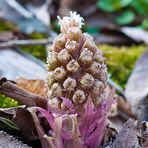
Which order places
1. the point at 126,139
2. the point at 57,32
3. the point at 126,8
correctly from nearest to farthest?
the point at 126,139
the point at 57,32
the point at 126,8

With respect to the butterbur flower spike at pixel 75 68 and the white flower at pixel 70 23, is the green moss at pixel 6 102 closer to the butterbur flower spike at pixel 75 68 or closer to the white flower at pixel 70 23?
the butterbur flower spike at pixel 75 68

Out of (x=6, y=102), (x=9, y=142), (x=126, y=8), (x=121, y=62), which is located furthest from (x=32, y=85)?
(x=126, y=8)

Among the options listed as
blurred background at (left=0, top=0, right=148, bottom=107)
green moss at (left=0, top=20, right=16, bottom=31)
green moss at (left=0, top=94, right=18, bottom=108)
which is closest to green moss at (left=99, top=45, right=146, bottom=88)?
blurred background at (left=0, top=0, right=148, bottom=107)

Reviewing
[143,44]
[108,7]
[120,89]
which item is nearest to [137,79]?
[120,89]

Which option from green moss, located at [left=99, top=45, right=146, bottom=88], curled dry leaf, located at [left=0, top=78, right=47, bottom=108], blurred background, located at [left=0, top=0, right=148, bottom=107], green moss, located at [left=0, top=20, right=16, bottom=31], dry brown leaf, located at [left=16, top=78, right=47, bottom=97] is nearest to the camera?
A: curled dry leaf, located at [left=0, top=78, right=47, bottom=108]

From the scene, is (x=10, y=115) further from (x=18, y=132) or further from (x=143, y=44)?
(x=143, y=44)

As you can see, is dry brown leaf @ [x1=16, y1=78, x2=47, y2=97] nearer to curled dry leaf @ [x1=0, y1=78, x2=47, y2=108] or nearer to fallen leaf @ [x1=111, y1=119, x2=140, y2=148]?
curled dry leaf @ [x1=0, y1=78, x2=47, y2=108]

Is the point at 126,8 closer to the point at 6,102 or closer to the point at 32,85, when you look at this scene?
the point at 32,85
